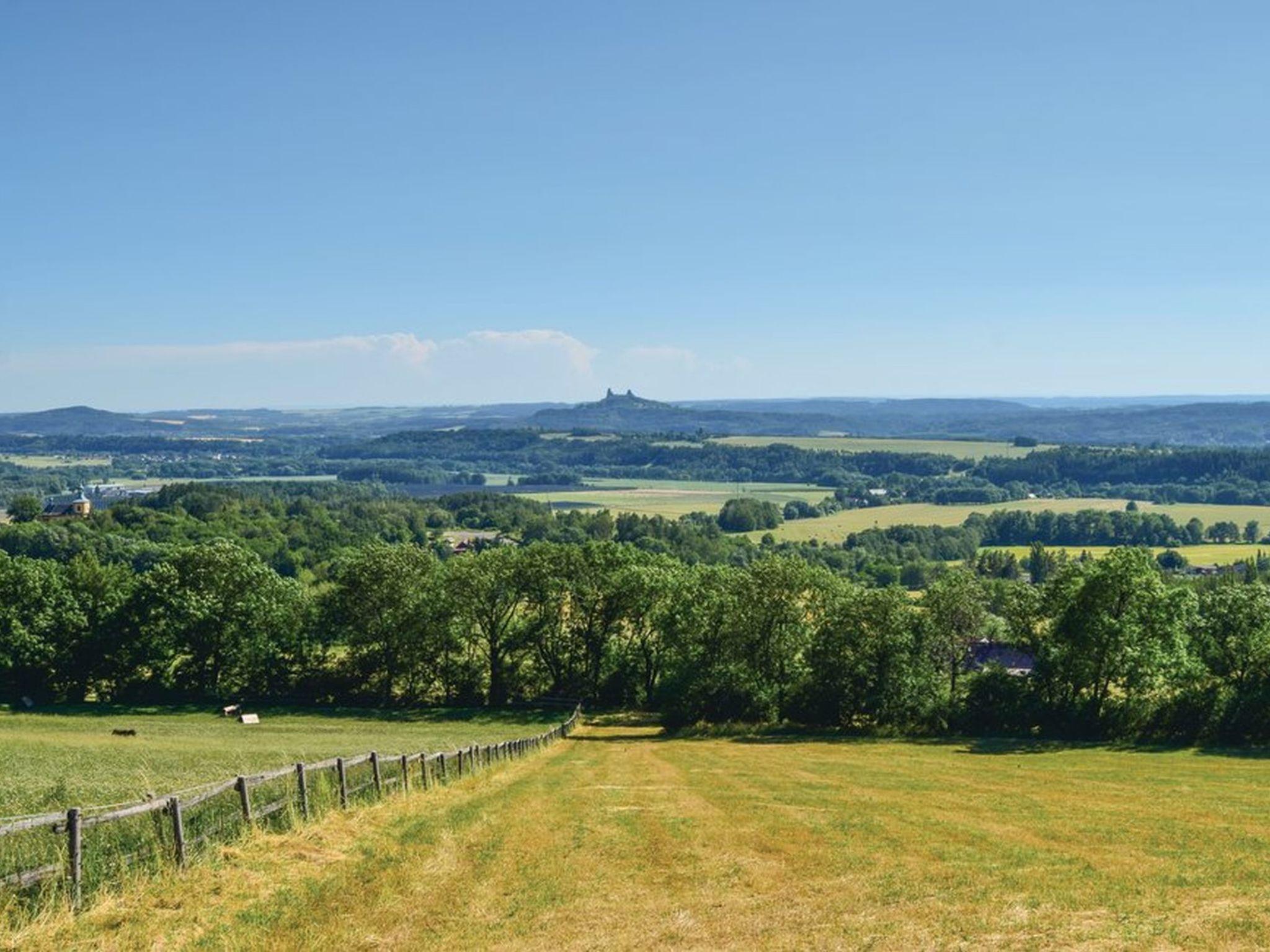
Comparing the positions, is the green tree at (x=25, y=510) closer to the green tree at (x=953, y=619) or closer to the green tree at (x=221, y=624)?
the green tree at (x=221, y=624)

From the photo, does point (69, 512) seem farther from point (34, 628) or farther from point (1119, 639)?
point (1119, 639)

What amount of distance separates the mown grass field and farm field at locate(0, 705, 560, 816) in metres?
4.98

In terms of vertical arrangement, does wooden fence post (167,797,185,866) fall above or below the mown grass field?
above

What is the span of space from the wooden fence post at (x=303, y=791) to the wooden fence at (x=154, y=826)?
0.02 m

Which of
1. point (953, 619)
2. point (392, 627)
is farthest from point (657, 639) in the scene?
point (953, 619)

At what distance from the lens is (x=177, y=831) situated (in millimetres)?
14266

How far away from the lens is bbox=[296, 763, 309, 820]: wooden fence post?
58.6ft

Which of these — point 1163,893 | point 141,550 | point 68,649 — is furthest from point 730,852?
point 141,550

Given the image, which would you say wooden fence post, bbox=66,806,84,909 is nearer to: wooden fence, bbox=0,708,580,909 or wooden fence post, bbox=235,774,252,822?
wooden fence, bbox=0,708,580,909

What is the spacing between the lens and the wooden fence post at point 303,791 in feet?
58.6

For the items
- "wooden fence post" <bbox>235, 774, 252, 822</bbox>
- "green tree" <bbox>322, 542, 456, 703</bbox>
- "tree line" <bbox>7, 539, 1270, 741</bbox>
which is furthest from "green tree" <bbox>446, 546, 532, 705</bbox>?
"wooden fence post" <bbox>235, 774, 252, 822</bbox>

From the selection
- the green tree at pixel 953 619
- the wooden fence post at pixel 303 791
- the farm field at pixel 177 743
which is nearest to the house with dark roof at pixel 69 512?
the farm field at pixel 177 743

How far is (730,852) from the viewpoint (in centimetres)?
1756

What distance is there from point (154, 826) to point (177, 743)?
88.0ft
